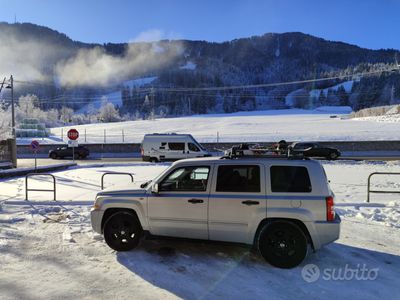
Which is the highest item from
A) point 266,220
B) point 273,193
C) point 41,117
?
point 41,117

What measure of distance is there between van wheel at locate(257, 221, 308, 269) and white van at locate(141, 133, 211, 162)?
69.7 feet

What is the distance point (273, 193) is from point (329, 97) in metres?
200

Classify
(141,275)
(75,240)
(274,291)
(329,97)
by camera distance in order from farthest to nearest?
(329,97), (75,240), (141,275), (274,291)

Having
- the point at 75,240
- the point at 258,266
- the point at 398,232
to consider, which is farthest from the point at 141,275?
the point at 398,232

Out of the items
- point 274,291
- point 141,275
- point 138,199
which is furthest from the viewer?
point 138,199

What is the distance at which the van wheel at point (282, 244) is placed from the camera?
5.74 metres

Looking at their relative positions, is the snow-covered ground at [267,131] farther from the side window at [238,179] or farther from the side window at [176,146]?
the side window at [238,179]

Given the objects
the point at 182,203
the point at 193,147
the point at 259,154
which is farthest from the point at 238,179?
the point at 193,147

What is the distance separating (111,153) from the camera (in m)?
42.5

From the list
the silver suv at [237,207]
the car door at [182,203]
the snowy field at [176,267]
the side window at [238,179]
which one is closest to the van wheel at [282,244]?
the silver suv at [237,207]

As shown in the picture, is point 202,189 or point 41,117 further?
point 41,117

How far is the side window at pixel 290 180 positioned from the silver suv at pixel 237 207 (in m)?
0.02

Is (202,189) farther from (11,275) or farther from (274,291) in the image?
(11,275)

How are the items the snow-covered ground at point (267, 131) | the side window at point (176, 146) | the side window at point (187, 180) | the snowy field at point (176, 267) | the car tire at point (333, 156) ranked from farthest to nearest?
1. the snow-covered ground at point (267, 131)
2. the car tire at point (333, 156)
3. the side window at point (176, 146)
4. the side window at point (187, 180)
5. the snowy field at point (176, 267)
